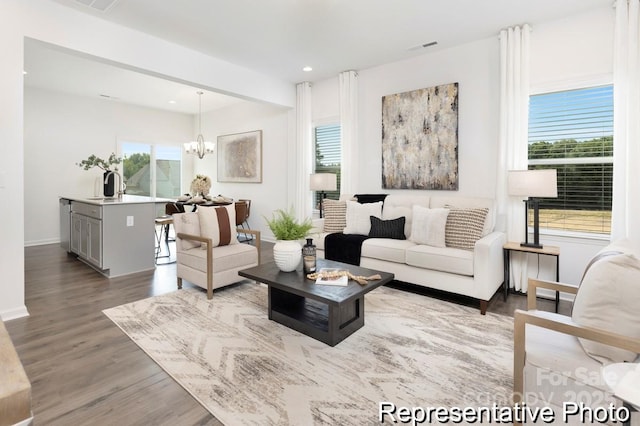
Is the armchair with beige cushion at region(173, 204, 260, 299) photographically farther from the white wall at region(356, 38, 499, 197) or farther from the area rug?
the white wall at region(356, 38, 499, 197)

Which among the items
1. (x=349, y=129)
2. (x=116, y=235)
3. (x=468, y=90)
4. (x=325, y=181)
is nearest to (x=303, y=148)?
(x=349, y=129)

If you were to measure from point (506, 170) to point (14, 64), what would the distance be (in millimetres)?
4902

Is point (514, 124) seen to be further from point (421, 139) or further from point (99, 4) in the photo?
point (99, 4)

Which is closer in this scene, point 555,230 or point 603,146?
point 603,146

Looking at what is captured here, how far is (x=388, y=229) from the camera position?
13.3ft

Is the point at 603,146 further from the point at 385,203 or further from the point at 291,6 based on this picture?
the point at 291,6

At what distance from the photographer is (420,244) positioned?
3.67 meters

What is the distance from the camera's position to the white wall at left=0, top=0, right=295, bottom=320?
2.86 metres

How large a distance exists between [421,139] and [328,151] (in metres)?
1.73

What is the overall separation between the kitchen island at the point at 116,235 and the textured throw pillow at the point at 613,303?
183 inches

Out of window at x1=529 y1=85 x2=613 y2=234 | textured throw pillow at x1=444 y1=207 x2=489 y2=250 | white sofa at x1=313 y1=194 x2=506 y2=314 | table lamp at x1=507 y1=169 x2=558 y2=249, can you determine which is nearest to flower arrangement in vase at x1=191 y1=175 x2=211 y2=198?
white sofa at x1=313 y1=194 x2=506 y2=314

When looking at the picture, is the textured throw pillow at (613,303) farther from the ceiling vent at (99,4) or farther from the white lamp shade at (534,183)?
the ceiling vent at (99,4)

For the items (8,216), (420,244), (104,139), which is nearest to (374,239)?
(420,244)

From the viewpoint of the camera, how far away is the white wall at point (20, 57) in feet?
9.37
